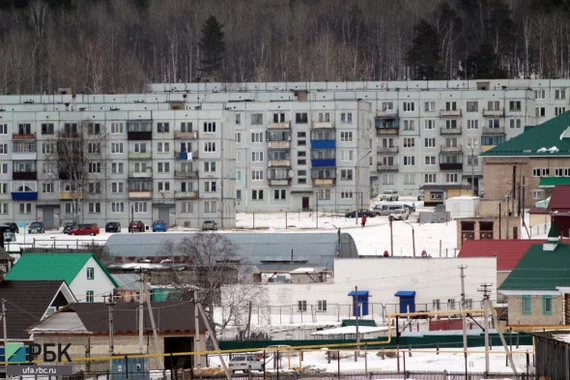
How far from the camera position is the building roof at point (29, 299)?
214 feet

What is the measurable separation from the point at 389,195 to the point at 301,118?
8476 mm

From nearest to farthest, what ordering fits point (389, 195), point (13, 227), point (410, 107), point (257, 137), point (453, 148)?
point (13, 227)
point (257, 137)
point (389, 195)
point (453, 148)
point (410, 107)

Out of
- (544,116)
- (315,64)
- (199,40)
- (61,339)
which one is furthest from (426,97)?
(61,339)

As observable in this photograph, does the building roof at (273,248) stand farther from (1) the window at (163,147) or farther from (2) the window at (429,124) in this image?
(2) the window at (429,124)

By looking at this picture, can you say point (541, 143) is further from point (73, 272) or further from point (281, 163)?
point (73, 272)

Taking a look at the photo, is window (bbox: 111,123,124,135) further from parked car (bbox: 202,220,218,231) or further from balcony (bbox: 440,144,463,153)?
balcony (bbox: 440,144,463,153)

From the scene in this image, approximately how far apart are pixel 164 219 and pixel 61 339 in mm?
54964

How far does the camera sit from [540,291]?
218 feet

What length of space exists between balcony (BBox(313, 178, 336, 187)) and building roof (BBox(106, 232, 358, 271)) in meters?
30.4

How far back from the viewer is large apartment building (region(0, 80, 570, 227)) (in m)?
118

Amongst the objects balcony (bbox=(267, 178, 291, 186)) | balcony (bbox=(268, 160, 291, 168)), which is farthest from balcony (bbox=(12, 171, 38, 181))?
balcony (bbox=(268, 160, 291, 168))

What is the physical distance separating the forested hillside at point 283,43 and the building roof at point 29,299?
3580 inches

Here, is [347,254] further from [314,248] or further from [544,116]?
[544,116]

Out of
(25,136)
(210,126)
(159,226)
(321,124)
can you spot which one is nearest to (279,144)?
(321,124)
